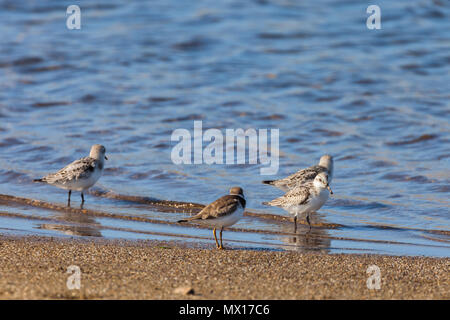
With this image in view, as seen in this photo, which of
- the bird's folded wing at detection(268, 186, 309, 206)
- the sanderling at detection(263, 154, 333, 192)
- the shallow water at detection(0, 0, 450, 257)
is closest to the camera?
the bird's folded wing at detection(268, 186, 309, 206)

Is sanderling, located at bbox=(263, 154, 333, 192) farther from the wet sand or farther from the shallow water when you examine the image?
the wet sand

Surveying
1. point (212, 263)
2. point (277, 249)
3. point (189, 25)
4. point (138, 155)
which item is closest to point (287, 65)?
point (189, 25)

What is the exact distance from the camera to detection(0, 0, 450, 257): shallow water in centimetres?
975

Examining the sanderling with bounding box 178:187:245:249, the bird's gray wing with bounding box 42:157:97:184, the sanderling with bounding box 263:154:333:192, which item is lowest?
the sanderling with bounding box 263:154:333:192

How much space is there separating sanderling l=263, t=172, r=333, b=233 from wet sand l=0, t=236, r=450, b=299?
1.64 m

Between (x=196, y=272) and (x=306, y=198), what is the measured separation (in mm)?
3047

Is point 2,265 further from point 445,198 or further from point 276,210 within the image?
point 445,198

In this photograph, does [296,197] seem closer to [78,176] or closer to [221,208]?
[221,208]

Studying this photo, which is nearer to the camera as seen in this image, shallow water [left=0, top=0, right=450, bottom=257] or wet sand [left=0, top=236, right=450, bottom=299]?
wet sand [left=0, top=236, right=450, bottom=299]

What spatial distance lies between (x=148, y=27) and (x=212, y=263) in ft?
51.7

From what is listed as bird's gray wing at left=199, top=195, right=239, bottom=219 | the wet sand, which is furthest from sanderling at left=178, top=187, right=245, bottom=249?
the wet sand

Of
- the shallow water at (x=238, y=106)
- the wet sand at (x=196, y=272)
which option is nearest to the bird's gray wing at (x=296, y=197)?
the shallow water at (x=238, y=106)

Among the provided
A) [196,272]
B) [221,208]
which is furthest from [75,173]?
[196,272]

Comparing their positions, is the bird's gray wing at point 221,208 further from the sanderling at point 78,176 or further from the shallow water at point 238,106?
the sanderling at point 78,176
